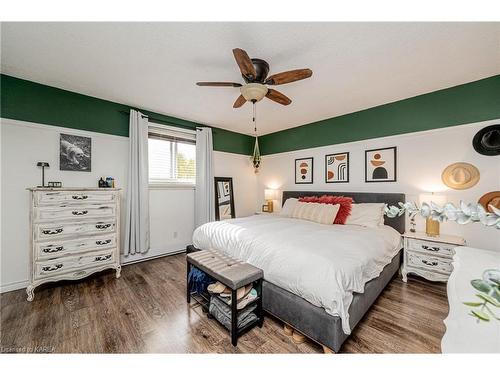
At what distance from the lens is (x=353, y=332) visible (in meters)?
1.71

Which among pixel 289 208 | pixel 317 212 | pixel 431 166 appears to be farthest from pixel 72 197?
pixel 431 166

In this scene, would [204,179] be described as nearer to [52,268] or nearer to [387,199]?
[52,268]

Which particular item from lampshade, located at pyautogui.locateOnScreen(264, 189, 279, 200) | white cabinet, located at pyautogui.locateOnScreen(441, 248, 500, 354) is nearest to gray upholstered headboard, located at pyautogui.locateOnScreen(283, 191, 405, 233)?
lampshade, located at pyautogui.locateOnScreen(264, 189, 279, 200)

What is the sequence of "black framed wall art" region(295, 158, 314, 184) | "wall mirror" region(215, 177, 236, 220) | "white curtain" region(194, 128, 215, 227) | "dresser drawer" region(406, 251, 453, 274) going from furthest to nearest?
"wall mirror" region(215, 177, 236, 220), "black framed wall art" region(295, 158, 314, 184), "white curtain" region(194, 128, 215, 227), "dresser drawer" region(406, 251, 453, 274)

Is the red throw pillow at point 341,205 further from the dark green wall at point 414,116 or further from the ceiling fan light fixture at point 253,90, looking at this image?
the ceiling fan light fixture at point 253,90

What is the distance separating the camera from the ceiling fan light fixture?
1918 millimetres

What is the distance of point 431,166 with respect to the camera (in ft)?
9.19

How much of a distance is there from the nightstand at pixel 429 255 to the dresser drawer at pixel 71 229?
3886 mm

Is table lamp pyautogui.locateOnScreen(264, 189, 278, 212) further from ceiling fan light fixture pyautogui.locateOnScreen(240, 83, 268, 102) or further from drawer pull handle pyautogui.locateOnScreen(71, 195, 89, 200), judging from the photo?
drawer pull handle pyautogui.locateOnScreen(71, 195, 89, 200)

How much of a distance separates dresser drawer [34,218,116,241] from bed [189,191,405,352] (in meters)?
1.50

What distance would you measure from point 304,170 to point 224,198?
1.86 metres

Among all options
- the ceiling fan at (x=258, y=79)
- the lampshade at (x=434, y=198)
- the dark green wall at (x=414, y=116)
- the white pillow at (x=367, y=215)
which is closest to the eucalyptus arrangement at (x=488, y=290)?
the ceiling fan at (x=258, y=79)

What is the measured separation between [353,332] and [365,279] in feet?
1.48
